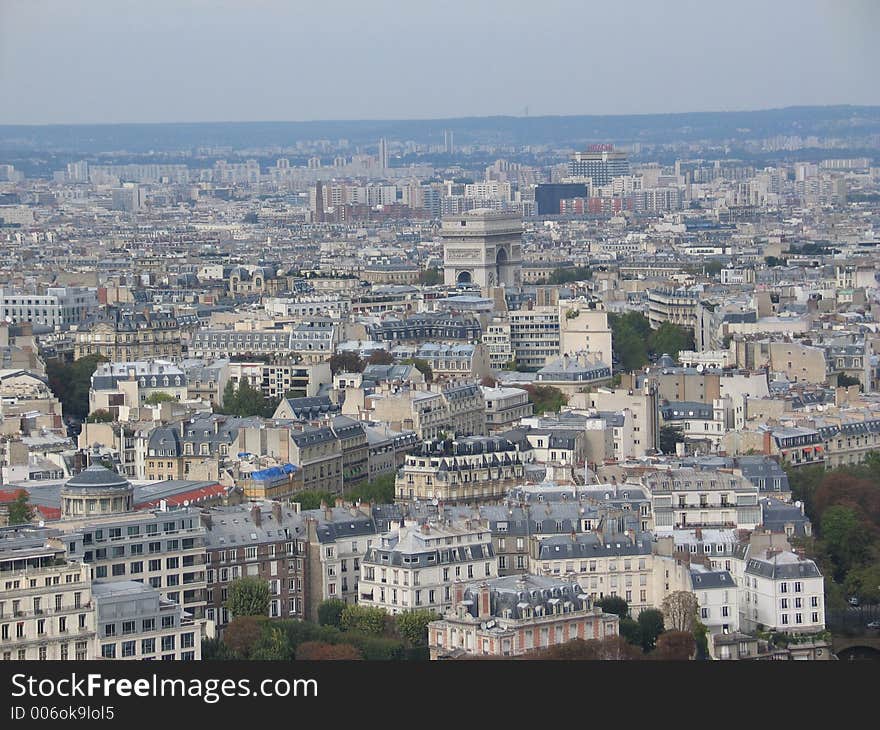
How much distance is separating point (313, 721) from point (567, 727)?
1650mm

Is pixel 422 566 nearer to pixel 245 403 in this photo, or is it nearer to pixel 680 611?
pixel 680 611

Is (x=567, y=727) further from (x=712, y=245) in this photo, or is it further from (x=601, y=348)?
(x=712, y=245)

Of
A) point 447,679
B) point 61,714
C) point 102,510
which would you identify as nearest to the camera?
point 61,714

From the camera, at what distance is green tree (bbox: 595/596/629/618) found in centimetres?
2723

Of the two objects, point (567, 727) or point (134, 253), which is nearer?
point (567, 727)

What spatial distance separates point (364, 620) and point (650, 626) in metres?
2.60

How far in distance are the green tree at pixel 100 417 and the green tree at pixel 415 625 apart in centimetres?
1342

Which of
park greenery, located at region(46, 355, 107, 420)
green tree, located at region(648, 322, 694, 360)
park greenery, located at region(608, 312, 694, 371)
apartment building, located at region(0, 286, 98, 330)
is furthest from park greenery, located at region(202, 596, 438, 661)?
apartment building, located at region(0, 286, 98, 330)

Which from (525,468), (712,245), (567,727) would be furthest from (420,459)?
(712,245)

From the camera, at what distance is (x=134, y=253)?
9244 centimetres

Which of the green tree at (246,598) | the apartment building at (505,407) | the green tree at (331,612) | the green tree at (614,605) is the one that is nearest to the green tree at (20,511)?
the green tree at (246,598)

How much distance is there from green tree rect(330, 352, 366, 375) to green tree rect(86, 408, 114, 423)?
578cm

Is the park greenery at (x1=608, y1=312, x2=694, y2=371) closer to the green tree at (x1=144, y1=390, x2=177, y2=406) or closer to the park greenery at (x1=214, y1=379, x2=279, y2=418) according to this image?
the park greenery at (x1=214, y1=379, x2=279, y2=418)

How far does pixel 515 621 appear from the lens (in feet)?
82.6
